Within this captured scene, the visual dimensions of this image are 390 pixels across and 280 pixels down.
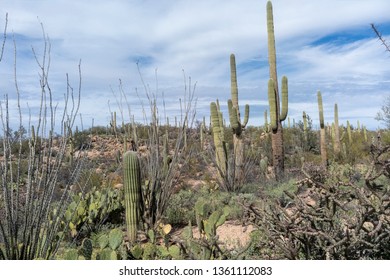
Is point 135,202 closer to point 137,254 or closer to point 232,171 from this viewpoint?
point 137,254

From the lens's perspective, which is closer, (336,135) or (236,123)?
(236,123)

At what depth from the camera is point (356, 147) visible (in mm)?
18984

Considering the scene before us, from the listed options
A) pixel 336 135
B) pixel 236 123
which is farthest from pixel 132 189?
pixel 336 135

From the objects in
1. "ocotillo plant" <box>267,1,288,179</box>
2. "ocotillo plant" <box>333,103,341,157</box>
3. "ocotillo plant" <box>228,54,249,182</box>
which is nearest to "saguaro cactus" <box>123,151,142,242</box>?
"ocotillo plant" <box>228,54,249,182</box>

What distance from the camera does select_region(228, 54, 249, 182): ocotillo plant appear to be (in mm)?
10404

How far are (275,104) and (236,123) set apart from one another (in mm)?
1446

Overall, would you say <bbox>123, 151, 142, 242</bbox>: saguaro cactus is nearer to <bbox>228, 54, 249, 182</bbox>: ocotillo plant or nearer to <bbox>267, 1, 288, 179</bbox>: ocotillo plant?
<bbox>228, 54, 249, 182</bbox>: ocotillo plant

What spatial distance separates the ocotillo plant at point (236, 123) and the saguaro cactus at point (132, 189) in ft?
13.6

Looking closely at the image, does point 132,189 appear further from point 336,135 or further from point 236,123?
point 336,135

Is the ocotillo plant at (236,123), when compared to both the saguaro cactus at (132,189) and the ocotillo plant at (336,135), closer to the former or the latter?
the saguaro cactus at (132,189)

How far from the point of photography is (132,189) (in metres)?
6.42

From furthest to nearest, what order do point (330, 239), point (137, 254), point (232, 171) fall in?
point (232, 171), point (137, 254), point (330, 239)
